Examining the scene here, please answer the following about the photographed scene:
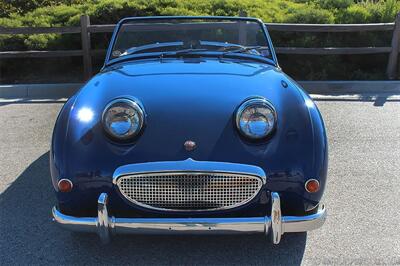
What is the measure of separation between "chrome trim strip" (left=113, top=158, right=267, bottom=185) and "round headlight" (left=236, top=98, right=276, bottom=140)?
0.72 feet

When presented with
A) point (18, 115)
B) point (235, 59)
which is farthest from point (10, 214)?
point (18, 115)

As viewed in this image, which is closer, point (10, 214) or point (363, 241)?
point (363, 241)

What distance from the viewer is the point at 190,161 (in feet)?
9.17

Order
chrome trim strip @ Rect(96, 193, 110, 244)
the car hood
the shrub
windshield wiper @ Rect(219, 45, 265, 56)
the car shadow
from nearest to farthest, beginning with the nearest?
chrome trim strip @ Rect(96, 193, 110, 244), the car hood, the car shadow, windshield wiper @ Rect(219, 45, 265, 56), the shrub

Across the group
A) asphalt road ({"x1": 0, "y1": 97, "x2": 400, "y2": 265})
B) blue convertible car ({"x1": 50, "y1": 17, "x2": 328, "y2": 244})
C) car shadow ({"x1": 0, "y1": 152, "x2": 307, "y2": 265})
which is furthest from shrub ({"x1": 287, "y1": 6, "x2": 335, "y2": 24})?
car shadow ({"x1": 0, "y1": 152, "x2": 307, "y2": 265})

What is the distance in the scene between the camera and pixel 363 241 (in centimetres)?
335

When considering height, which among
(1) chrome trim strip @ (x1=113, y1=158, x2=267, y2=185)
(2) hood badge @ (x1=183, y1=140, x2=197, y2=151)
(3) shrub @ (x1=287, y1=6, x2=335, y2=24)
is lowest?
(3) shrub @ (x1=287, y1=6, x2=335, y2=24)

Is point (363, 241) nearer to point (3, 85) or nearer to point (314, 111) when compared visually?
point (314, 111)

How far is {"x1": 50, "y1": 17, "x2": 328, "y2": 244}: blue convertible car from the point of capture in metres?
2.78

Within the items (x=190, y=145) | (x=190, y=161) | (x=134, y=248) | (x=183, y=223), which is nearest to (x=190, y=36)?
(x=190, y=145)

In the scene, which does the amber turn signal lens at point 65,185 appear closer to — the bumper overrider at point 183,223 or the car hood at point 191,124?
the car hood at point 191,124

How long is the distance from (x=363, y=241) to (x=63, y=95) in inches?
217

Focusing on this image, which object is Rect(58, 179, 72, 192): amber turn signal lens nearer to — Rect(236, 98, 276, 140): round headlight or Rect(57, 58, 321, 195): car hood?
Rect(57, 58, 321, 195): car hood

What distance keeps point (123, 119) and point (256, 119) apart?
0.77 meters
